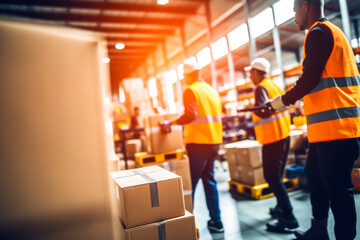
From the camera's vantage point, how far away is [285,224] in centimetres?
258

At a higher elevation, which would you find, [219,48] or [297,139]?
[219,48]

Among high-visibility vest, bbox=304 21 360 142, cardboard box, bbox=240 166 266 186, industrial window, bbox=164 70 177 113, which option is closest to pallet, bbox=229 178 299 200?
cardboard box, bbox=240 166 266 186

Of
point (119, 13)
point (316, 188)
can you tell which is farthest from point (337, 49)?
point (119, 13)

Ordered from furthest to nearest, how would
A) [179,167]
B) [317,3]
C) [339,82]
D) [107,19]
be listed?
[107,19]
[179,167]
[317,3]
[339,82]

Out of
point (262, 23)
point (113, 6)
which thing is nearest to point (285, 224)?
point (262, 23)

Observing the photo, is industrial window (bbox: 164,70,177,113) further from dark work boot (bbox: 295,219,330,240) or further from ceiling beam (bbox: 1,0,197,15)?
dark work boot (bbox: 295,219,330,240)

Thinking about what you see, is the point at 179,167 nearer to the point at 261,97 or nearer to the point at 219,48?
the point at 261,97

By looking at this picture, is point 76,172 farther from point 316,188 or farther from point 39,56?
point 316,188

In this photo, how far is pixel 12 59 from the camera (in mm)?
551

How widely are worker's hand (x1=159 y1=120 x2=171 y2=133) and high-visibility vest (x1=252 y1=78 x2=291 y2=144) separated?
112cm

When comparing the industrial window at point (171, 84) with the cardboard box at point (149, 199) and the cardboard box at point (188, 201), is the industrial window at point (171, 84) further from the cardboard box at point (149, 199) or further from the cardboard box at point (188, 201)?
the cardboard box at point (149, 199)

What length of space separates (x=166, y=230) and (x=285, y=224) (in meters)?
1.66

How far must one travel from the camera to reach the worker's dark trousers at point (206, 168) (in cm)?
273

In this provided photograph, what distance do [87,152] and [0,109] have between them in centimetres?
21
